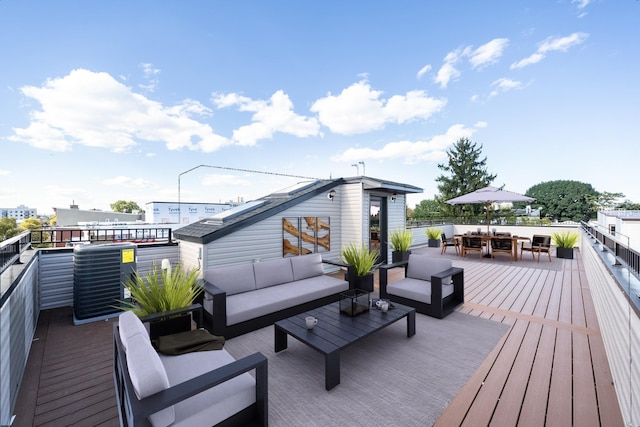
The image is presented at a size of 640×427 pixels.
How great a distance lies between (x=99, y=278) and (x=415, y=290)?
16.3 feet

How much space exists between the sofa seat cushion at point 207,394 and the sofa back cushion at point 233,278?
156 cm

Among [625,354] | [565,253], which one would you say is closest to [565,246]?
[565,253]

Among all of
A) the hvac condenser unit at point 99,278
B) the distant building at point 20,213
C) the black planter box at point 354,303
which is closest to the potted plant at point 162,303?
the hvac condenser unit at point 99,278

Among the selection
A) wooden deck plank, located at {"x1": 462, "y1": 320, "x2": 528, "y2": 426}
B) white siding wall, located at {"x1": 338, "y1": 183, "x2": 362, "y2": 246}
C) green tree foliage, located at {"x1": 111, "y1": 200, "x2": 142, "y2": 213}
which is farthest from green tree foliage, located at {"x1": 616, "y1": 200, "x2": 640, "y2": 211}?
green tree foliage, located at {"x1": 111, "y1": 200, "x2": 142, "y2": 213}

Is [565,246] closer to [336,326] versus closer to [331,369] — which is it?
[336,326]

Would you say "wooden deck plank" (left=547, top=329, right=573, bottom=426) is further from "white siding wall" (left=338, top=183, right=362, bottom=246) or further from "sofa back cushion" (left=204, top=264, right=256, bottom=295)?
"white siding wall" (left=338, top=183, right=362, bottom=246)

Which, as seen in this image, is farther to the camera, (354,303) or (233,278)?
(233,278)

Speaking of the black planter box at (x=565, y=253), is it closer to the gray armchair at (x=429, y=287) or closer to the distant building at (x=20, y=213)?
the gray armchair at (x=429, y=287)

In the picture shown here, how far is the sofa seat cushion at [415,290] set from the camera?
4055 millimetres

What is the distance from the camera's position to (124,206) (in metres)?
49.8

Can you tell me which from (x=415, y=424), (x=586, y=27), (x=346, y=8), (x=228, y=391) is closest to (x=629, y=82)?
(x=586, y=27)

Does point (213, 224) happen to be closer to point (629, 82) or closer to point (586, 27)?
point (586, 27)

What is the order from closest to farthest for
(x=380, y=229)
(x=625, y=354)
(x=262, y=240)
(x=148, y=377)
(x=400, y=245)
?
(x=148, y=377) → (x=625, y=354) → (x=262, y=240) → (x=400, y=245) → (x=380, y=229)

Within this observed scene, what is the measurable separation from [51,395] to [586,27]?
50.3ft
